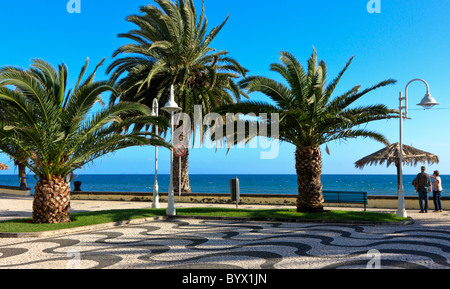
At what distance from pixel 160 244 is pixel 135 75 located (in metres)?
16.1

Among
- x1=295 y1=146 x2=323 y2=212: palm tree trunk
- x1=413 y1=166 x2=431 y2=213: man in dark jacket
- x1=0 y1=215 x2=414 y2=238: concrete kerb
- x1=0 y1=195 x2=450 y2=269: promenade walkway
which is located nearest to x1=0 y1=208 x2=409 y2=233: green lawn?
x1=0 y1=215 x2=414 y2=238: concrete kerb

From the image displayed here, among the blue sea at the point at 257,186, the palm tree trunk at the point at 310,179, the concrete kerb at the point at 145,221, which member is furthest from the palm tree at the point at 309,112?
the blue sea at the point at 257,186

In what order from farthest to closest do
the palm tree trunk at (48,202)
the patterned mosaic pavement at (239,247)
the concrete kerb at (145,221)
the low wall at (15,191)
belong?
the low wall at (15,191), the palm tree trunk at (48,202), the concrete kerb at (145,221), the patterned mosaic pavement at (239,247)

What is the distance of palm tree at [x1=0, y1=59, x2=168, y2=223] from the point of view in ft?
36.6

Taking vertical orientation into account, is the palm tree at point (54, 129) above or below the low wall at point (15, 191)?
above

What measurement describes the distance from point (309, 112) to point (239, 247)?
285 inches

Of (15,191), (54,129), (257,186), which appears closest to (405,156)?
(54,129)

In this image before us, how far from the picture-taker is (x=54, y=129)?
11.5 metres

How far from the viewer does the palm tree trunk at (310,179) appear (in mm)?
14539

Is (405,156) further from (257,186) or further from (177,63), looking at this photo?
(257,186)

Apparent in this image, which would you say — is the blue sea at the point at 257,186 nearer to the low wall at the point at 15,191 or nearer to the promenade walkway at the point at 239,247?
the low wall at the point at 15,191

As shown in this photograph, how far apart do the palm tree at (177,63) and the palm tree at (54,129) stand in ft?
28.0
